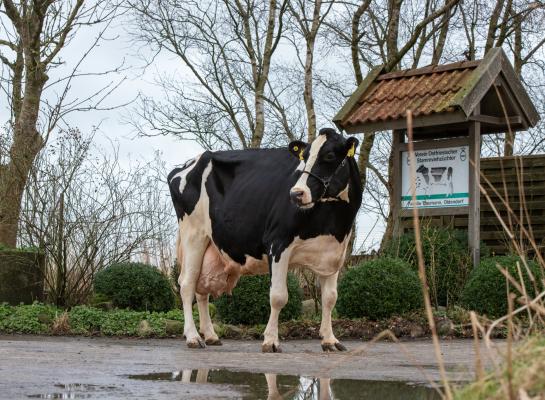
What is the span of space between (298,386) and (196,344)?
453 centimetres

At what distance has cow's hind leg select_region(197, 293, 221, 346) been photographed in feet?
36.2

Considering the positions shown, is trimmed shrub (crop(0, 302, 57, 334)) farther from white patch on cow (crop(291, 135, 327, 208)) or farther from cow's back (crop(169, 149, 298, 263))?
white patch on cow (crop(291, 135, 327, 208))

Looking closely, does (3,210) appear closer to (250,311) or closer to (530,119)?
(250,311)

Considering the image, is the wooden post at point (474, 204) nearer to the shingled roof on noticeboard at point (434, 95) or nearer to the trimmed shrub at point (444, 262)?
the trimmed shrub at point (444, 262)

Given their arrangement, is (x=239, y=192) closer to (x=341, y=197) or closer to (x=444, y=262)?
(x=341, y=197)

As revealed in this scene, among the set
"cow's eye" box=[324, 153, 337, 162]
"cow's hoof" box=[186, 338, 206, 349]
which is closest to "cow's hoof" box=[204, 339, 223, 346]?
"cow's hoof" box=[186, 338, 206, 349]

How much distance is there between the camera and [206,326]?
11.2 metres

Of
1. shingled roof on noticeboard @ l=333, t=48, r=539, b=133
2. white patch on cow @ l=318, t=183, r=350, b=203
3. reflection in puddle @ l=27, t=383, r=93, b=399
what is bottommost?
reflection in puddle @ l=27, t=383, r=93, b=399

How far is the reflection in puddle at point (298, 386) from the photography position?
571 centimetres

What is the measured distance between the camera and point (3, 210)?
16.6 metres

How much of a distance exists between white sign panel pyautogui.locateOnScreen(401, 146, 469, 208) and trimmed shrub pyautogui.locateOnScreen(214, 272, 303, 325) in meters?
2.92

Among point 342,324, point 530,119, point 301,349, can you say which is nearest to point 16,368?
point 301,349

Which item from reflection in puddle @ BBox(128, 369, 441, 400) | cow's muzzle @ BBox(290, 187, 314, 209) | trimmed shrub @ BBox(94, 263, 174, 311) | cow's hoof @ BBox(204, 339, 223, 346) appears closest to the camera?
reflection in puddle @ BBox(128, 369, 441, 400)

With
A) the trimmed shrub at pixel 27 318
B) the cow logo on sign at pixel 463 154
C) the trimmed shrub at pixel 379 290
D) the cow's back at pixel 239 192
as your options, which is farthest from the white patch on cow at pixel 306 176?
the cow logo on sign at pixel 463 154
